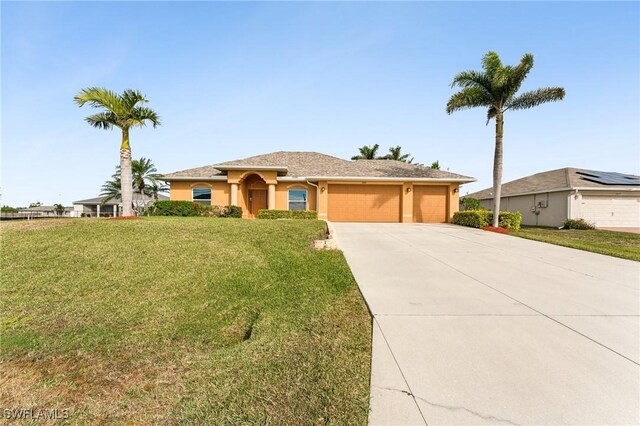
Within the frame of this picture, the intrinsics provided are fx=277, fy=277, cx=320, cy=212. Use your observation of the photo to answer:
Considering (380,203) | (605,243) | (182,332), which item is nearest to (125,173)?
(182,332)

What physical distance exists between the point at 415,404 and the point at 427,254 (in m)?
6.18

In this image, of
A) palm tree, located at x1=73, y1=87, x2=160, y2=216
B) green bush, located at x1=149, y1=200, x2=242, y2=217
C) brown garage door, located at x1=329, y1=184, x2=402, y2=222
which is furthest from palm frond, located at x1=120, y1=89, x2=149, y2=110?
brown garage door, located at x1=329, y1=184, x2=402, y2=222

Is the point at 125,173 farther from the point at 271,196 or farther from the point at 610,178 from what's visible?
the point at 610,178

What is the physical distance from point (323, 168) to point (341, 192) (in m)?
2.59

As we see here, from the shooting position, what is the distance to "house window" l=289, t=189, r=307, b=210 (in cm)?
1930

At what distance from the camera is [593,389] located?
249 cm

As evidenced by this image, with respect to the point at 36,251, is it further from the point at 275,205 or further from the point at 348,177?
the point at 348,177

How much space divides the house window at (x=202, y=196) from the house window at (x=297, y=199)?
225 inches

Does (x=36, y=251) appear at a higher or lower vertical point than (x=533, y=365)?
higher

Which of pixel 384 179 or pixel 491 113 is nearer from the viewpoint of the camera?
pixel 491 113

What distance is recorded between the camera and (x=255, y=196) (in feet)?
65.0

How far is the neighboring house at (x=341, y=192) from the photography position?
18.8 m

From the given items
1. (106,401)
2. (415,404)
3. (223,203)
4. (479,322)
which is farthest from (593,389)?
(223,203)

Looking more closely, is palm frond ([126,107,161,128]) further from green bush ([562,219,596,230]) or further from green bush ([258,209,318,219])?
green bush ([562,219,596,230])
